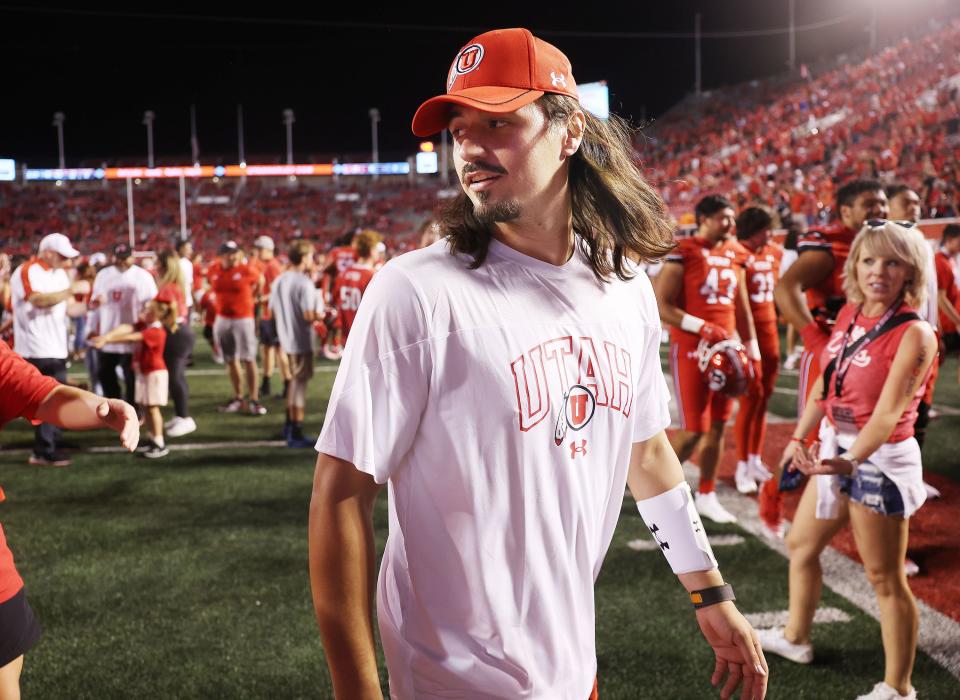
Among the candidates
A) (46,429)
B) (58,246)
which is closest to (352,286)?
(58,246)

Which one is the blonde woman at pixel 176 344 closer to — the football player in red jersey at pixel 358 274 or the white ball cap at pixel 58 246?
the white ball cap at pixel 58 246

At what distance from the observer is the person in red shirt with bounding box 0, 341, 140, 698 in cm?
220

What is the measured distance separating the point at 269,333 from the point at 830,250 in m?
7.58

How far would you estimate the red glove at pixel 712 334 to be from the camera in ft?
17.8

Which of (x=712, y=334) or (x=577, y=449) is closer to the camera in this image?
(x=577, y=449)

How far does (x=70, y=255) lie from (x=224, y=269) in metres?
2.55

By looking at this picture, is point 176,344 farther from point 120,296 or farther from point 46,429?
point 46,429

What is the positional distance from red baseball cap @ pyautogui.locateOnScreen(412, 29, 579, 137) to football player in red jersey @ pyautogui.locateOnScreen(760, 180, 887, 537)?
143 inches

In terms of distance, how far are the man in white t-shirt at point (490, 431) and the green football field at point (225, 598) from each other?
2.14 metres

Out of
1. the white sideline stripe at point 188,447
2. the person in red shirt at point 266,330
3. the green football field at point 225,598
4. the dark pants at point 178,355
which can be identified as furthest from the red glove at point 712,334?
the person in red shirt at point 266,330

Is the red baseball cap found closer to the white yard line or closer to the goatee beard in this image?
the goatee beard

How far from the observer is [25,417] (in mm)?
2316

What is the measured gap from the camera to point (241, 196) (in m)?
56.1

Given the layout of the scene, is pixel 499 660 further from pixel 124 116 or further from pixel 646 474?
pixel 124 116
